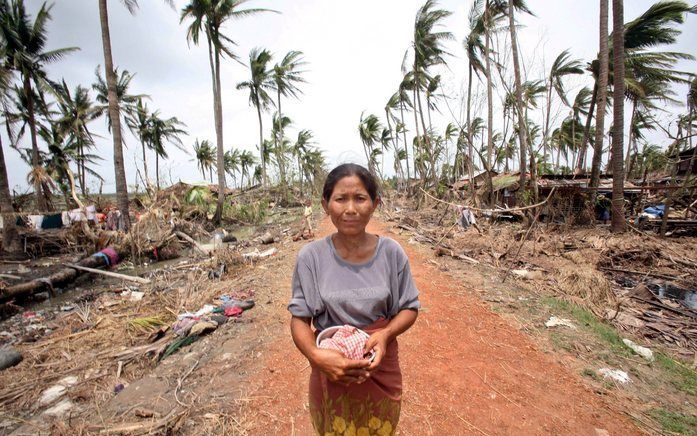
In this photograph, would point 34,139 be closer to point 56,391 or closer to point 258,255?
point 258,255

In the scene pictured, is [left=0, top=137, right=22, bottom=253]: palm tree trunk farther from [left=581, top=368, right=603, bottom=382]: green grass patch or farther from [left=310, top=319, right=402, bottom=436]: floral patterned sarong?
[left=581, top=368, right=603, bottom=382]: green grass patch

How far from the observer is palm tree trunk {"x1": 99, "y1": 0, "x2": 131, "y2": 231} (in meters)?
10.9

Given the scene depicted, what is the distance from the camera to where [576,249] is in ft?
27.6

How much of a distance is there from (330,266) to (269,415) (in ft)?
7.08

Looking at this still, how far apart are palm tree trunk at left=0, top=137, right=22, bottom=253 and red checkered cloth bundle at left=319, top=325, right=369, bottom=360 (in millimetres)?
14606

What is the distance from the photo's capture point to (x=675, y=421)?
2479 millimetres

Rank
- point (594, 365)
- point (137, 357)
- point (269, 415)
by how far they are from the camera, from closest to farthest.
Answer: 1. point (269, 415)
2. point (594, 365)
3. point (137, 357)

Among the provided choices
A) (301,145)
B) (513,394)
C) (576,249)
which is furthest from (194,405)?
(301,145)

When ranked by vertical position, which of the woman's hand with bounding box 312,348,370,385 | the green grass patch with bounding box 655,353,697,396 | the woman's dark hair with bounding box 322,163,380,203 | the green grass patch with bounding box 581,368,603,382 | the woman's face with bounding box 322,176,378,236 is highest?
the woman's dark hair with bounding box 322,163,380,203

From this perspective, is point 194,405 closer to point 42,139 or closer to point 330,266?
point 330,266

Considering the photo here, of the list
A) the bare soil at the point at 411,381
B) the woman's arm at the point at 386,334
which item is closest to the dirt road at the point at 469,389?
the bare soil at the point at 411,381

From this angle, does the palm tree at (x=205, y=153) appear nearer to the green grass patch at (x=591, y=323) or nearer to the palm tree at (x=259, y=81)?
the palm tree at (x=259, y=81)

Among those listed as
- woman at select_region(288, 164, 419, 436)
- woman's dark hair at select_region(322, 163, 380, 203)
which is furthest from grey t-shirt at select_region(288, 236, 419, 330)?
woman's dark hair at select_region(322, 163, 380, 203)

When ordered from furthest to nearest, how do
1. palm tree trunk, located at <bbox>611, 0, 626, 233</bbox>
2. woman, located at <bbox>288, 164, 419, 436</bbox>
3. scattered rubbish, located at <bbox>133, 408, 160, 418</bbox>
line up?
palm tree trunk, located at <bbox>611, 0, 626, 233</bbox>
scattered rubbish, located at <bbox>133, 408, 160, 418</bbox>
woman, located at <bbox>288, 164, 419, 436</bbox>
